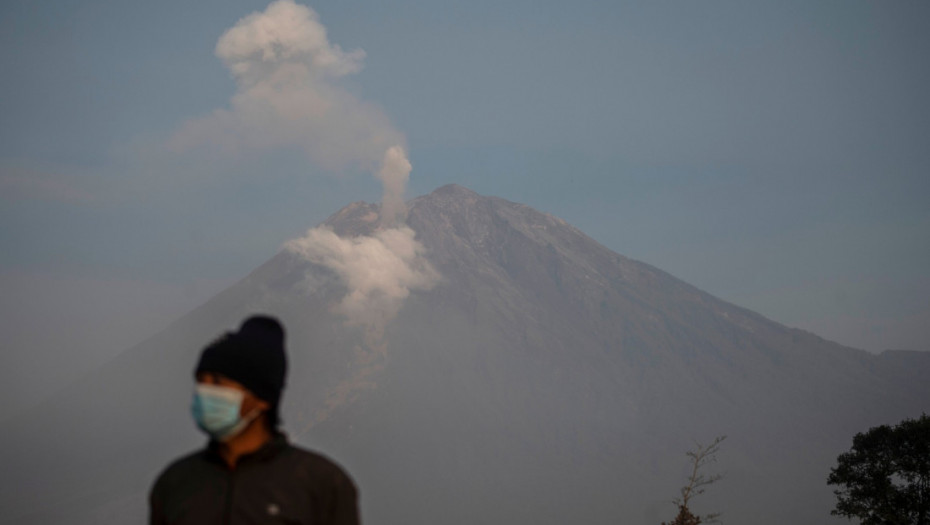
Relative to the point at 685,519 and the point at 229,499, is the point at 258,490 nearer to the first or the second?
the point at 229,499

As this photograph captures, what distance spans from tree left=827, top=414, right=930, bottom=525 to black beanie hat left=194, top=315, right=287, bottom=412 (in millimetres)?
25797

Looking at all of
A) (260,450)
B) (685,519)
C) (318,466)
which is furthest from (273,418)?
(685,519)

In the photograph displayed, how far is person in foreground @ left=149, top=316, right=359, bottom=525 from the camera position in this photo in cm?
277

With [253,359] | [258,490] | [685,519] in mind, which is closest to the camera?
[258,490]

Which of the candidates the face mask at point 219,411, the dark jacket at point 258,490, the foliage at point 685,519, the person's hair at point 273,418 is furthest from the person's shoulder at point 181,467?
the foliage at point 685,519

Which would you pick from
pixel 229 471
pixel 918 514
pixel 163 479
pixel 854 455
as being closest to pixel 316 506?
pixel 229 471

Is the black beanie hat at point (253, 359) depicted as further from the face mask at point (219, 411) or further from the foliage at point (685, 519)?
the foliage at point (685, 519)

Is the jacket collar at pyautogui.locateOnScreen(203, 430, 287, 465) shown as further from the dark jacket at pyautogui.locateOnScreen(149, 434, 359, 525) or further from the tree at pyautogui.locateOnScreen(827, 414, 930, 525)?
the tree at pyautogui.locateOnScreen(827, 414, 930, 525)

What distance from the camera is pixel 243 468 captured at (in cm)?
284

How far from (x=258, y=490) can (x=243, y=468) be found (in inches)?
4.3

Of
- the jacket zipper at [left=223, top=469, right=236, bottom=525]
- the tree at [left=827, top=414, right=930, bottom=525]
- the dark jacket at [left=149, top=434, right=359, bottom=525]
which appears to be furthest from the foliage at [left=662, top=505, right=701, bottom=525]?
the jacket zipper at [left=223, top=469, right=236, bottom=525]

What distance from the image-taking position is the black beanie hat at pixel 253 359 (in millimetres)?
2883

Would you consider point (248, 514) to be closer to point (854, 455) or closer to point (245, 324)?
point (245, 324)

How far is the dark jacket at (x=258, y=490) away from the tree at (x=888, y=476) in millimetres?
25699
